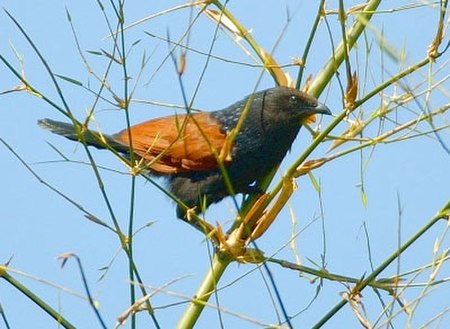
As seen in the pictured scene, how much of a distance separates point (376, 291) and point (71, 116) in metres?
0.69

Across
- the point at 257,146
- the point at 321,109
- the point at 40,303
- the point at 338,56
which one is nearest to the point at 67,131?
the point at 257,146

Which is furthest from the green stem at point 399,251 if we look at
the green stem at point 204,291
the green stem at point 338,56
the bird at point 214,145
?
the bird at point 214,145

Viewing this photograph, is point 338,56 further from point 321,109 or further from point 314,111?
point 314,111

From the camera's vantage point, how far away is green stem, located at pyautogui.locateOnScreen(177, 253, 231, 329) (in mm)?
1724

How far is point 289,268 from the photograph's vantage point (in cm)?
183

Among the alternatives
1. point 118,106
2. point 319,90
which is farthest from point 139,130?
point 118,106

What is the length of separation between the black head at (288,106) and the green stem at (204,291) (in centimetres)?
92

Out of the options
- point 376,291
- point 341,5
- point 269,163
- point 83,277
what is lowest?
point 83,277

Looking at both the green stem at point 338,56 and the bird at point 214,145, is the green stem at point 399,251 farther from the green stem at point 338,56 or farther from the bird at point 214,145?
the bird at point 214,145

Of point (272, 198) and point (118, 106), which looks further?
point (272, 198)

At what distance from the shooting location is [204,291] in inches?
72.6

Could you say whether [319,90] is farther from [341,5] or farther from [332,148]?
[341,5]

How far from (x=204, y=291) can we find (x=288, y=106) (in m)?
1.34

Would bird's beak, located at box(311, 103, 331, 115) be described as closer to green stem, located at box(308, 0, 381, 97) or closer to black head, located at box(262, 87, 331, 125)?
black head, located at box(262, 87, 331, 125)
